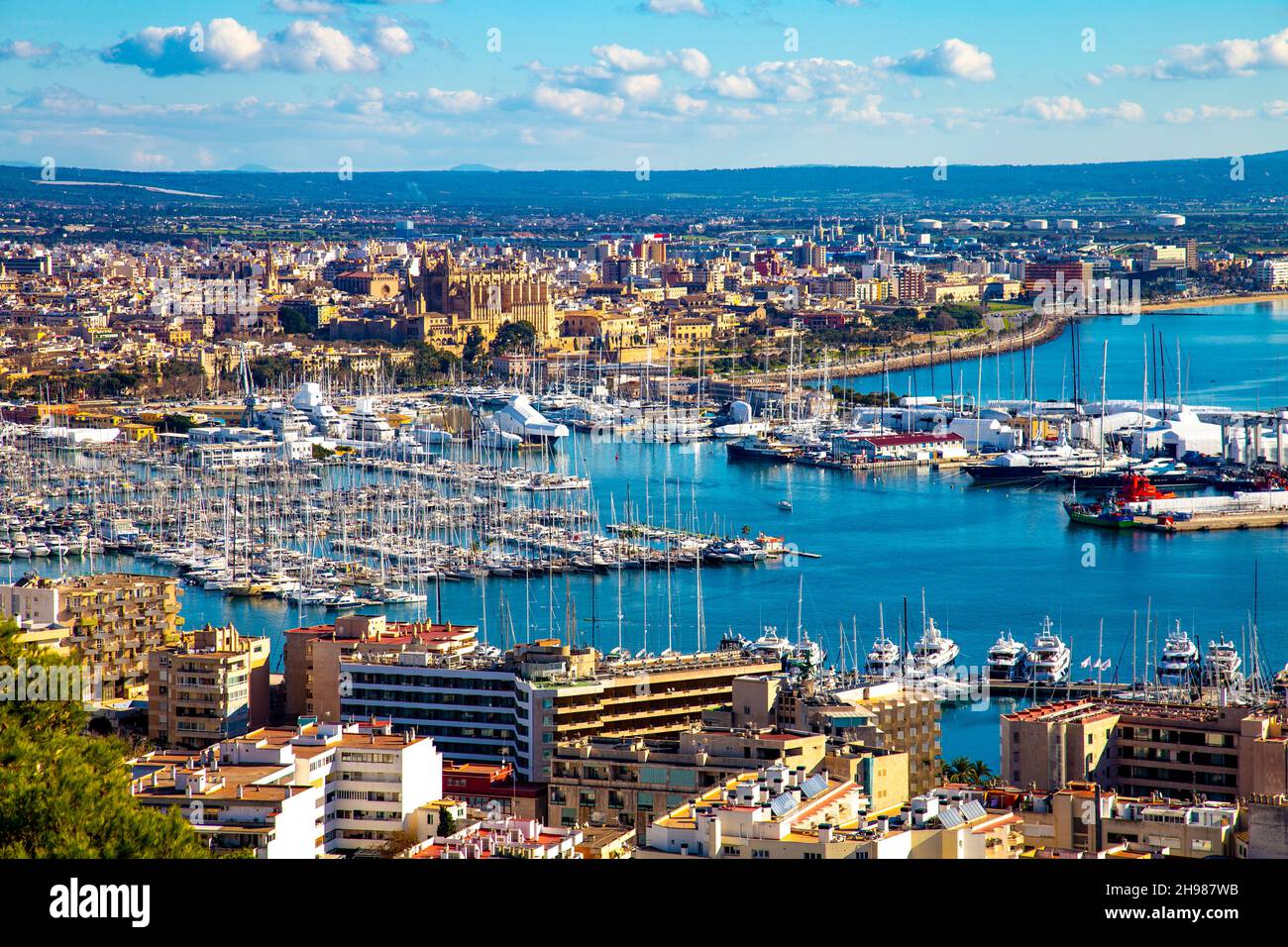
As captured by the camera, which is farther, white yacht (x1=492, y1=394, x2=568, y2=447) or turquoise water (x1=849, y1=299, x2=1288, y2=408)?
turquoise water (x1=849, y1=299, x2=1288, y2=408)

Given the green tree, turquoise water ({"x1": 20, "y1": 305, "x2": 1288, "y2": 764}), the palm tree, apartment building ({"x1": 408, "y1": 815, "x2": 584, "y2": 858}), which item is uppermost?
apartment building ({"x1": 408, "y1": 815, "x2": 584, "y2": 858})

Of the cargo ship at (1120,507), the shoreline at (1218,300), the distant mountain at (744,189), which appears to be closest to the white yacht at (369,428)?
the cargo ship at (1120,507)

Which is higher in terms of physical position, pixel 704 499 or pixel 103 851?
pixel 103 851

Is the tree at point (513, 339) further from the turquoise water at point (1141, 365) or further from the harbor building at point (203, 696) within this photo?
the harbor building at point (203, 696)

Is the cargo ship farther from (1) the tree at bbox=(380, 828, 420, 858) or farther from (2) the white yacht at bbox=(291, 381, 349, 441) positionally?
(1) the tree at bbox=(380, 828, 420, 858)

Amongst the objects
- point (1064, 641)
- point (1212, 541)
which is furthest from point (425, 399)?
point (1064, 641)

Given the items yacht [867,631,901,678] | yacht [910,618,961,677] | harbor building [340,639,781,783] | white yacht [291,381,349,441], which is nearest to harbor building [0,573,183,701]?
harbor building [340,639,781,783]

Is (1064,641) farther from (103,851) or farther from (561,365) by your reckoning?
(561,365)
